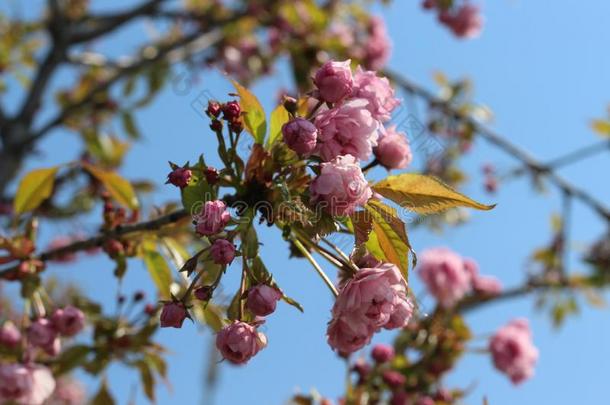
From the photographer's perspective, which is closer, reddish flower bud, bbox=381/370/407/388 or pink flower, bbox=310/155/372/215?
pink flower, bbox=310/155/372/215

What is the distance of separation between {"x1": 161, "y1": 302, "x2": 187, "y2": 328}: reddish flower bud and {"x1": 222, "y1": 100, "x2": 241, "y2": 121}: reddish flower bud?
37 centimetres

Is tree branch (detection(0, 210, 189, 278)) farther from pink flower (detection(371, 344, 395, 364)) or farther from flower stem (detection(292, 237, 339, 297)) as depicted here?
pink flower (detection(371, 344, 395, 364))

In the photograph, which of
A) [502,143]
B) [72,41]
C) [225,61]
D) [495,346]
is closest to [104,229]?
[495,346]

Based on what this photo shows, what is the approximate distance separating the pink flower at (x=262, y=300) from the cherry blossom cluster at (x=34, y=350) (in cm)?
89

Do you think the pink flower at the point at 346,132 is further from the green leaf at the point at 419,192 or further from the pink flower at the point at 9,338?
the pink flower at the point at 9,338

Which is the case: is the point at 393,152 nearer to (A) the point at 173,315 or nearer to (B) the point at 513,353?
(A) the point at 173,315

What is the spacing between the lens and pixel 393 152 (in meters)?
1.42

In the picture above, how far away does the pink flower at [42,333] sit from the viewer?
5.95 ft

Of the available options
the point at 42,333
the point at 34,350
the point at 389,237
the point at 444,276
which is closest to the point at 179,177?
the point at 389,237

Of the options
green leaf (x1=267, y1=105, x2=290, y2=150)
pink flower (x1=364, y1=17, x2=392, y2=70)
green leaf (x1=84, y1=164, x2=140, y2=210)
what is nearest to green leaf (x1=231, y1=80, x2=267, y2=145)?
green leaf (x1=267, y1=105, x2=290, y2=150)

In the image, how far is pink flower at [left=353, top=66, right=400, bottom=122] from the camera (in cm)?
133

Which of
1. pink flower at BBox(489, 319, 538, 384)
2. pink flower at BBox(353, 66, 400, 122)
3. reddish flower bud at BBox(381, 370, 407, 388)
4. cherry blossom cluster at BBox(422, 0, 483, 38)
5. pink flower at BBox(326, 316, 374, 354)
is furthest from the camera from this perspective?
cherry blossom cluster at BBox(422, 0, 483, 38)

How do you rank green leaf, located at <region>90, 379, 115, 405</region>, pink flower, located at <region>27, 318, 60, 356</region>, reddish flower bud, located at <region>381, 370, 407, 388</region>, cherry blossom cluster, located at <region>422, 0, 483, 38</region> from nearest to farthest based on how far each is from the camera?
pink flower, located at <region>27, 318, 60, 356</region>, green leaf, located at <region>90, 379, 115, 405</region>, reddish flower bud, located at <region>381, 370, 407, 388</region>, cherry blossom cluster, located at <region>422, 0, 483, 38</region>

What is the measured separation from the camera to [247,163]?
4.53 feet
